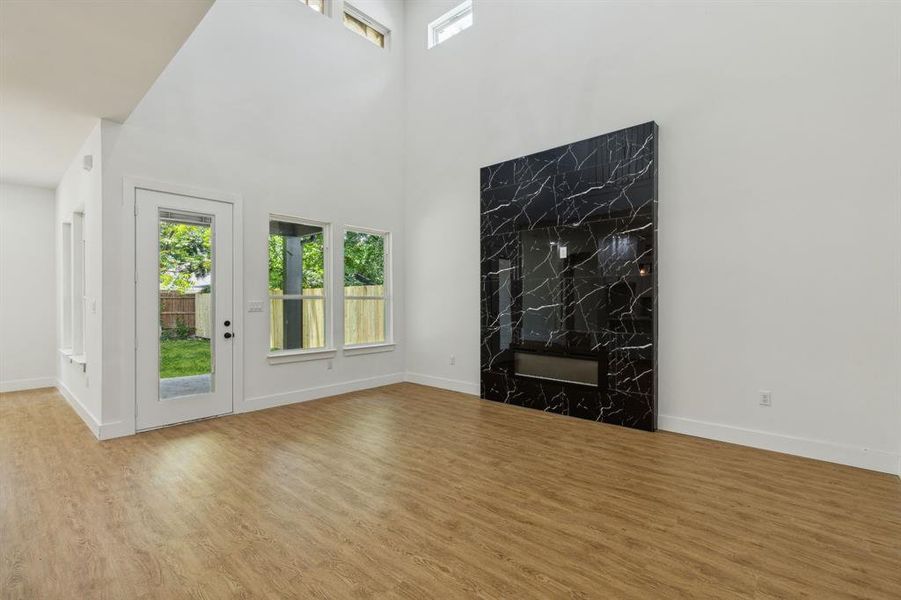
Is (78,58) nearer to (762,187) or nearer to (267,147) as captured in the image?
(267,147)

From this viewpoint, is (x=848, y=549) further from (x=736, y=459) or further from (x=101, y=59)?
(x=101, y=59)

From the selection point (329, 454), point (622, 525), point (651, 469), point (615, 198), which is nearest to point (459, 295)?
point (615, 198)

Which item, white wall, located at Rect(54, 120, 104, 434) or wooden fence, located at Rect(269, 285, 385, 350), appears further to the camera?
wooden fence, located at Rect(269, 285, 385, 350)

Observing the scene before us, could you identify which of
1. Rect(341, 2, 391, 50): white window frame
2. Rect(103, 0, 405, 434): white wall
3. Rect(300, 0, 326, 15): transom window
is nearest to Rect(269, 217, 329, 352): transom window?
Rect(103, 0, 405, 434): white wall

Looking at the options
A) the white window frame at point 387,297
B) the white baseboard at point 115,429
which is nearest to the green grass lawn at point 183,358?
the white baseboard at point 115,429

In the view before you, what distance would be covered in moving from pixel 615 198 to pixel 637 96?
109cm

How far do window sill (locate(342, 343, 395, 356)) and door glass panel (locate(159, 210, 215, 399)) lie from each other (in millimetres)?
1768

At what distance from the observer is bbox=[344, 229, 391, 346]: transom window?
6.18m

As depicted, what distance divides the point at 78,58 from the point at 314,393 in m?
3.98

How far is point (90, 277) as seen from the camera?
4.38 metres

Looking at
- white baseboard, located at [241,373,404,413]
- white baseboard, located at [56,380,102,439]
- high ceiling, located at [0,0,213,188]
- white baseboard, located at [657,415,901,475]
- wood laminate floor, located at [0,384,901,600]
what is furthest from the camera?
white baseboard, located at [241,373,404,413]

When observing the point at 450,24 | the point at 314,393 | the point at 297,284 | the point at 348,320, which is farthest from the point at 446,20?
the point at 314,393

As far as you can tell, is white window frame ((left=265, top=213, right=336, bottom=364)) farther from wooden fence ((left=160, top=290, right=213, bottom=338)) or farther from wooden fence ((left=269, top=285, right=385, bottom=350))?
wooden fence ((left=160, top=290, right=213, bottom=338))

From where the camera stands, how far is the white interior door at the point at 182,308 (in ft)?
14.0
